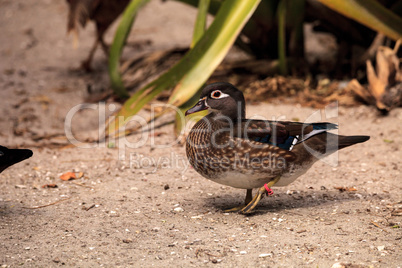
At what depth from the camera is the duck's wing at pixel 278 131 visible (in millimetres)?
3258

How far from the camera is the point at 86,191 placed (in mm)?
3814

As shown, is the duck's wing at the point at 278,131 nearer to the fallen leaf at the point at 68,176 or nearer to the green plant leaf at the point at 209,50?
the green plant leaf at the point at 209,50

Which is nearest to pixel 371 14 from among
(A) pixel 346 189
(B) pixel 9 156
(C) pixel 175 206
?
(A) pixel 346 189

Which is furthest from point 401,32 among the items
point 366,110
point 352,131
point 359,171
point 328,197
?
point 328,197

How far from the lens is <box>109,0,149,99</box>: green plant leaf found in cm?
519

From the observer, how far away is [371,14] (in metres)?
4.84

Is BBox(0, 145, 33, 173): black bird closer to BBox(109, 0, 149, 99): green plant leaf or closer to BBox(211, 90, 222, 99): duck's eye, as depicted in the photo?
BBox(211, 90, 222, 99): duck's eye

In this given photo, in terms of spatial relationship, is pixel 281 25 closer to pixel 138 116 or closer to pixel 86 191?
pixel 138 116

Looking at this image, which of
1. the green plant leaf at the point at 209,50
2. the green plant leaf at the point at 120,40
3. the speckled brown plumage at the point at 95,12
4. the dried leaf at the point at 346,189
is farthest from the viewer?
the speckled brown plumage at the point at 95,12

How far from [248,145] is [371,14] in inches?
94.8

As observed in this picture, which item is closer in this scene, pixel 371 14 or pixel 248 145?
pixel 248 145

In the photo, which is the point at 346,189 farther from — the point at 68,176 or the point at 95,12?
the point at 95,12

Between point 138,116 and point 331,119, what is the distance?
2000mm

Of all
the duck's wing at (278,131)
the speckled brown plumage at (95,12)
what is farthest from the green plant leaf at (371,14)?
the speckled brown plumage at (95,12)
